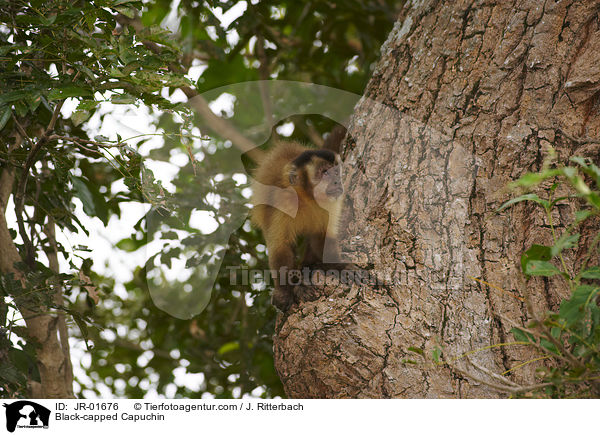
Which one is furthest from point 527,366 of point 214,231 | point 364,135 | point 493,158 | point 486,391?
point 214,231

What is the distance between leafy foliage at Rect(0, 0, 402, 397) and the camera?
2133mm

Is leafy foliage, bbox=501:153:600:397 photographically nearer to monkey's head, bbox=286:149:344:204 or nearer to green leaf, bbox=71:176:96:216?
monkey's head, bbox=286:149:344:204

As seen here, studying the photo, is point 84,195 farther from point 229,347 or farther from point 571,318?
point 571,318

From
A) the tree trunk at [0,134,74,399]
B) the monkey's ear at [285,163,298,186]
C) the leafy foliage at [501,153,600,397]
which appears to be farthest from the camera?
the monkey's ear at [285,163,298,186]

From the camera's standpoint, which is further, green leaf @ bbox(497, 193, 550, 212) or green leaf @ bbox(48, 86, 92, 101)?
green leaf @ bbox(48, 86, 92, 101)

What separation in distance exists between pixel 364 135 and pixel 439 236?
72 centimetres

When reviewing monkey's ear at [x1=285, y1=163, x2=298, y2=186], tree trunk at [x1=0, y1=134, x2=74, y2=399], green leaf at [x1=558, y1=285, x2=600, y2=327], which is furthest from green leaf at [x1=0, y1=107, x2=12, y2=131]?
green leaf at [x1=558, y1=285, x2=600, y2=327]

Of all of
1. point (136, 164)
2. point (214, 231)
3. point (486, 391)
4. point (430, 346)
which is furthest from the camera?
point (214, 231)

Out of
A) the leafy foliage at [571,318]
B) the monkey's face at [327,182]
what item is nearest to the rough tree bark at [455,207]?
the monkey's face at [327,182]

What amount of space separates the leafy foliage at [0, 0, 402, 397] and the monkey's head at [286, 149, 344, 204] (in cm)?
61

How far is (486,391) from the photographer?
196 centimetres

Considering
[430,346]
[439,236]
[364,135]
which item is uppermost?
[364,135]

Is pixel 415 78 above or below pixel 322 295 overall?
above

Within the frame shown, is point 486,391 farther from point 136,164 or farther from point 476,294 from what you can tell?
point 136,164
